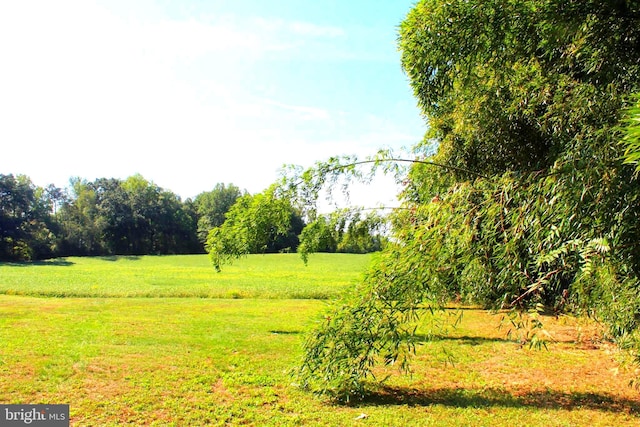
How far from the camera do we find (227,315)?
44.1 feet

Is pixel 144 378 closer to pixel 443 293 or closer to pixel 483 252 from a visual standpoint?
pixel 443 293

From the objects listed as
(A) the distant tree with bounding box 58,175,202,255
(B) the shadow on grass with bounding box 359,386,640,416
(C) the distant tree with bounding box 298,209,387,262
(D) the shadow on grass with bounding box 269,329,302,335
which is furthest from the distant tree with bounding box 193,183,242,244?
(B) the shadow on grass with bounding box 359,386,640,416

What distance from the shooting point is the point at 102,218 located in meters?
56.9

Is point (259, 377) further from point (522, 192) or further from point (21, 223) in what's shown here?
point (21, 223)

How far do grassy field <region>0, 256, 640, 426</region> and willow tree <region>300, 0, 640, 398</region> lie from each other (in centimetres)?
75

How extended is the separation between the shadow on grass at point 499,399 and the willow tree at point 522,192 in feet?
2.21

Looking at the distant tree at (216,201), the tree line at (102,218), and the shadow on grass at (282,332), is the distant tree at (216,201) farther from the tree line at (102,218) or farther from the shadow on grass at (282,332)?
the shadow on grass at (282,332)

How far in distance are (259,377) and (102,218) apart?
56449 mm

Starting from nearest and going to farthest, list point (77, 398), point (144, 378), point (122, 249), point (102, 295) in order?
point (77, 398) → point (144, 378) → point (102, 295) → point (122, 249)

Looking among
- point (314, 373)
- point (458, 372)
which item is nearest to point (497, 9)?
point (314, 373)

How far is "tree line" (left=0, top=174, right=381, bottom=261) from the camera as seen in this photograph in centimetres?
4884

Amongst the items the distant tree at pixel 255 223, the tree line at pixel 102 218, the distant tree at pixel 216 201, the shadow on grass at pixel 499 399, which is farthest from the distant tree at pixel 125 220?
the shadow on grass at pixel 499 399

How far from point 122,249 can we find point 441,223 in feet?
203

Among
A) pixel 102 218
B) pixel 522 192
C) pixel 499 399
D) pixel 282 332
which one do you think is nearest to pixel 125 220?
pixel 102 218
